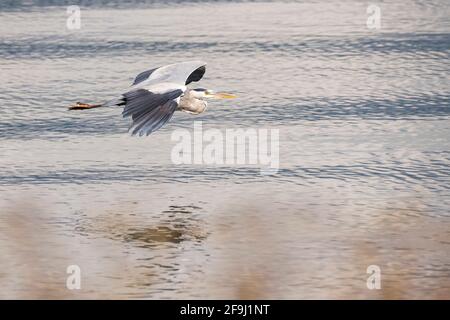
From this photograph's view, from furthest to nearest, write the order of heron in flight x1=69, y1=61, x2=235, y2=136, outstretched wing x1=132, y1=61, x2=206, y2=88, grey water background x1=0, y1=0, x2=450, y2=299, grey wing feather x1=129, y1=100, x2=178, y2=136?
1. outstretched wing x1=132, y1=61, x2=206, y2=88
2. heron in flight x1=69, y1=61, x2=235, y2=136
3. grey wing feather x1=129, y1=100, x2=178, y2=136
4. grey water background x1=0, y1=0, x2=450, y2=299

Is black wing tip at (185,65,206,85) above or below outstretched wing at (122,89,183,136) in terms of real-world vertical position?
above

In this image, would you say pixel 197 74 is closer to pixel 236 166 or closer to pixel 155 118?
pixel 236 166

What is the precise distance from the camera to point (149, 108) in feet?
28.1

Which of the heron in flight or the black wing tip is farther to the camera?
the black wing tip

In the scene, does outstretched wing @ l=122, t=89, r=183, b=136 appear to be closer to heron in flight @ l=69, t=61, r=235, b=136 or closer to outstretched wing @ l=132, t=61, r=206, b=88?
heron in flight @ l=69, t=61, r=235, b=136

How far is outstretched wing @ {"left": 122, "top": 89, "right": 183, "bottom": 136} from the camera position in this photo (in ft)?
27.5

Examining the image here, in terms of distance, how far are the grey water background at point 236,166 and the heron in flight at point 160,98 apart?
24.5 inches

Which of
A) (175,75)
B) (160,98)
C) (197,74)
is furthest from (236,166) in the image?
(160,98)

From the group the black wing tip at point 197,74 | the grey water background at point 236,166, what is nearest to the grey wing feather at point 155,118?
the grey water background at point 236,166

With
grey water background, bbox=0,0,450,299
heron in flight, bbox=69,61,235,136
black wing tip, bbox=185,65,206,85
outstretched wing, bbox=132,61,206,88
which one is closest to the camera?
grey water background, bbox=0,0,450,299

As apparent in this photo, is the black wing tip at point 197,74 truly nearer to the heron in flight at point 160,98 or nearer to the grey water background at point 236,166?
the heron in flight at point 160,98

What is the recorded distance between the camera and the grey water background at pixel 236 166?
24.7 ft

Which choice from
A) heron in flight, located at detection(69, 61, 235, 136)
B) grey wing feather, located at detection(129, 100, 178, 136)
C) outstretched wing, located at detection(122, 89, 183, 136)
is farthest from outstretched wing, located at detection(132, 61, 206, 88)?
grey wing feather, located at detection(129, 100, 178, 136)
